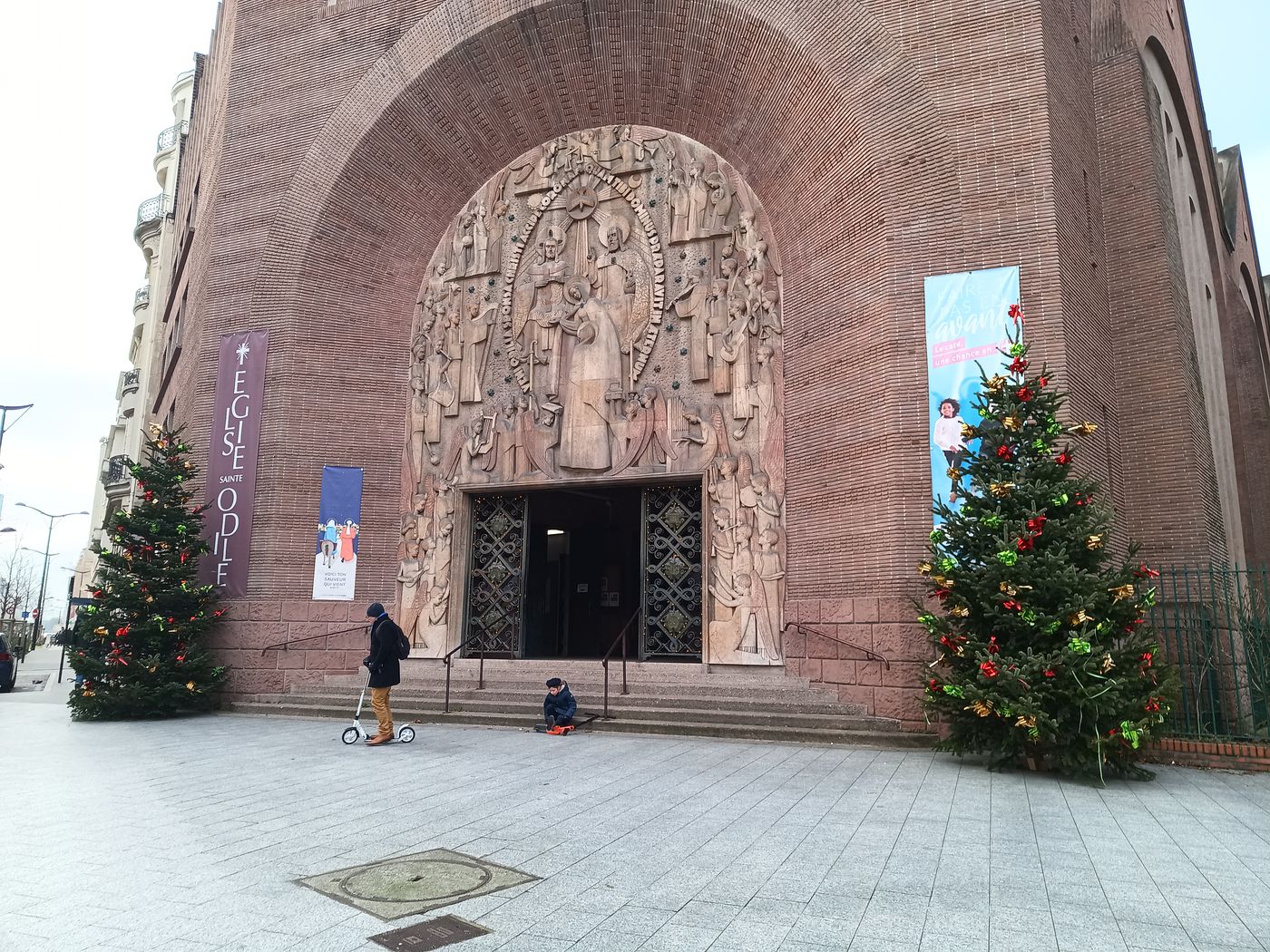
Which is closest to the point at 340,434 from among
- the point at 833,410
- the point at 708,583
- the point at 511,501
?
the point at 511,501

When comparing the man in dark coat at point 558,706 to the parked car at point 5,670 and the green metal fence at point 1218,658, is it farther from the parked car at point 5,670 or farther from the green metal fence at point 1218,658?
the parked car at point 5,670

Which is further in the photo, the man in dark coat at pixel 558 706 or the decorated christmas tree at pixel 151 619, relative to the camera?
the decorated christmas tree at pixel 151 619

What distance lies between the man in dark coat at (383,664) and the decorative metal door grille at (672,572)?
15.8ft

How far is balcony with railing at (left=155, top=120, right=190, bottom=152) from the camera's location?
4083cm

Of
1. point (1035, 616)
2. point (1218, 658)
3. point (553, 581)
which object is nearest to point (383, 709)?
point (1035, 616)

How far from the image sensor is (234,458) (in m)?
15.7

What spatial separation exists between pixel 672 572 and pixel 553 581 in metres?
7.34

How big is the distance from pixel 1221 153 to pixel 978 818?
29507mm

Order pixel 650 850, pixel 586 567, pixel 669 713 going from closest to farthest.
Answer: pixel 650 850, pixel 669 713, pixel 586 567

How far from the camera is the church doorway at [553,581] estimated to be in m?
14.2

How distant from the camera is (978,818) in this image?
655 centimetres

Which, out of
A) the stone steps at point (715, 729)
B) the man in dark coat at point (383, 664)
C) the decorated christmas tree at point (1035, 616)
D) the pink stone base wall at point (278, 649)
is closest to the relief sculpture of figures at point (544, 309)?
the pink stone base wall at point (278, 649)

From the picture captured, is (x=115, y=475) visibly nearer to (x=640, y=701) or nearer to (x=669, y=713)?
(x=640, y=701)

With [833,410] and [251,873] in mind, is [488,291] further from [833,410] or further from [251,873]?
[251,873]
